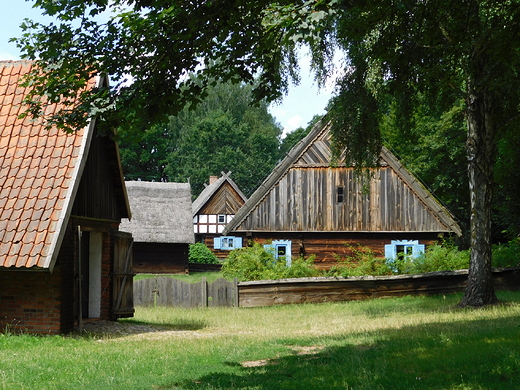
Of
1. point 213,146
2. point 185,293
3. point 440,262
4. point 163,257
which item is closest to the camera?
point 185,293

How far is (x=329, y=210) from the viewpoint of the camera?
30.9 metres

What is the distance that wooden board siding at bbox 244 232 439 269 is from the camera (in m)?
30.9

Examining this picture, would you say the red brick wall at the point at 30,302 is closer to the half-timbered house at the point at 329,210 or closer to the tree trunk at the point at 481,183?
the tree trunk at the point at 481,183

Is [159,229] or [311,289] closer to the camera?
[311,289]

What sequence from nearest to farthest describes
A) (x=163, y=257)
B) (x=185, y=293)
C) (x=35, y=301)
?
(x=35, y=301), (x=185, y=293), (x=163, y=257)

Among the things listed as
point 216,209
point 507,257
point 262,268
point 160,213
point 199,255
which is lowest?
point 262,268

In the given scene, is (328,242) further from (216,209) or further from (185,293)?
(216,209)

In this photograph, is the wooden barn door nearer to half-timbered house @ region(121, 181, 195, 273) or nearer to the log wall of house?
half-timbered house @ region(121, 181, 195, 273)

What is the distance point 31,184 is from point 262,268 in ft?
40.3

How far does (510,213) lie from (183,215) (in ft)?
91.4

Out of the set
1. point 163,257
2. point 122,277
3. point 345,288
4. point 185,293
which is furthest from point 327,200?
point 163,257

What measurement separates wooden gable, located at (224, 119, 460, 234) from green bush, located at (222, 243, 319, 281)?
423 centimetres

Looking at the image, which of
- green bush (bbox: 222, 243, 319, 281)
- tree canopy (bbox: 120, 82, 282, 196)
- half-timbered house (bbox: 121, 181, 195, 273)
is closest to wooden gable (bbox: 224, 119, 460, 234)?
green bush (bbox: 222, 243, 319, 281)

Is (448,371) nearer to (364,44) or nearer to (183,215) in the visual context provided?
(364,44)
